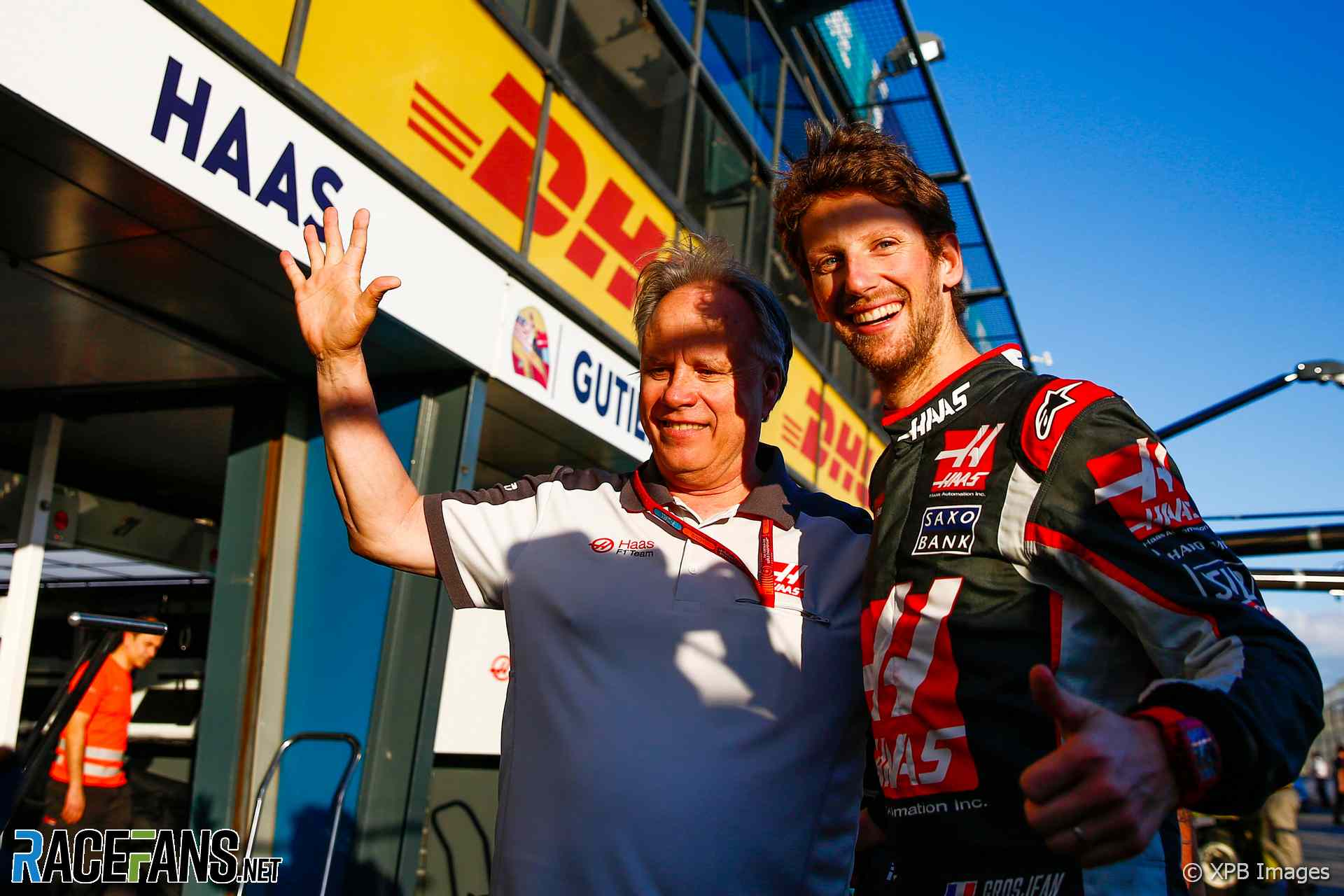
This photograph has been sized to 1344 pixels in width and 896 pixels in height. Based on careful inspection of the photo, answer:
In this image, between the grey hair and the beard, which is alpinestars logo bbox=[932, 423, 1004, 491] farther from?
the grey hair

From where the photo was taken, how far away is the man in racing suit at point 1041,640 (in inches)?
41.3

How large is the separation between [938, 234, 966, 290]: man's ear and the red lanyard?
0.72 meters

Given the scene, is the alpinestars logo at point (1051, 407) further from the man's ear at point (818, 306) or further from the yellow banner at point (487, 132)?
the yellow banner at point (487, 132)

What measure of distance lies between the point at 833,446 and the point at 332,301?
7.75 m

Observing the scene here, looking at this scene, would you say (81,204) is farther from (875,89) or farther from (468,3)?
(875,89)

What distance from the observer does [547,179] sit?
539 centimetres

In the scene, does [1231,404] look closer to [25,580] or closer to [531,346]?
[531,346]

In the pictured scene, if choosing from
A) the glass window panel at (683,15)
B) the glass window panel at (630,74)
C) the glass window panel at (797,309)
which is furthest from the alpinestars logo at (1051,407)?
the glass window panel at (797,309)

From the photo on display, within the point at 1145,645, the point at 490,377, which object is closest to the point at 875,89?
the point at 490,377

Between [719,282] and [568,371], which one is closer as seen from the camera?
[719,282]

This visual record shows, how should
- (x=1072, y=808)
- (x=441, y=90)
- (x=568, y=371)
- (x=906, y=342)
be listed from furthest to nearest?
1. (x=568, y=371)
2. (x=441, y=90)
3. (x=906, y=342)
4. (x=1072, y=808)

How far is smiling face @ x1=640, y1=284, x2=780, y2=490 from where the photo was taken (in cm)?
242

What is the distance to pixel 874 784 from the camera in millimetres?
2092

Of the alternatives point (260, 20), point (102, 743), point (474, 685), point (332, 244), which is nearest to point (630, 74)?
point (260, 20)
